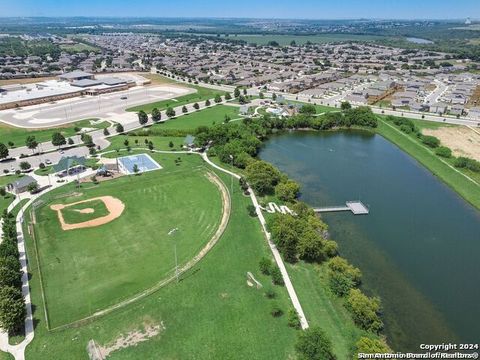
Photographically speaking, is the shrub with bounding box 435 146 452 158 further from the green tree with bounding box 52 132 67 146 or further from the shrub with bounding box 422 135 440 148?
the green tree with bounding box 52 132 67 146

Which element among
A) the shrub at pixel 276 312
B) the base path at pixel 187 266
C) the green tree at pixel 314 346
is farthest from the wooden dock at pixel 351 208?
the green tree at pixel 314 346

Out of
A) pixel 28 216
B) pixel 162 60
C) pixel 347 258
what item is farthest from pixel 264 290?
pixel 162 60

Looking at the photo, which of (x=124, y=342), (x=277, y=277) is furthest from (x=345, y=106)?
(x=124, y=342)

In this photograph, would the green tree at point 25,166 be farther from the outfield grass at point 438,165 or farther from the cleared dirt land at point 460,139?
the cleared dirt land at point 460,139

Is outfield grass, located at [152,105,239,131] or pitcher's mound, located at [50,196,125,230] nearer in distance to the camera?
pitcher's mound, located at [50,196,125,230]

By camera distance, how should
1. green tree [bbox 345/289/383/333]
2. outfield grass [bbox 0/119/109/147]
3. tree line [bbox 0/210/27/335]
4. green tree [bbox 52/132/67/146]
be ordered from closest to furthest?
tree line [bbox 0/210/27/335], green tree [bbox 345/289/383/333], green tree [bbox 52/132/67/146], outfield grass [bbox 0/119/109/147]

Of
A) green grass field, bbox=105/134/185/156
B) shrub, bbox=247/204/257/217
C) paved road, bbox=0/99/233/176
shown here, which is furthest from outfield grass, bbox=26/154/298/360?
green grass field, bbox=105/134/185/156
